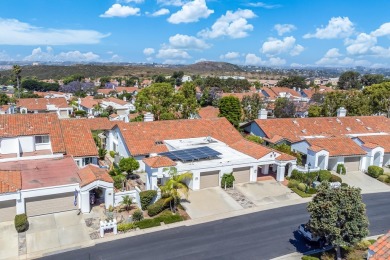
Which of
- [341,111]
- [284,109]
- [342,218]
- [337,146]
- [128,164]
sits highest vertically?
[341,111]

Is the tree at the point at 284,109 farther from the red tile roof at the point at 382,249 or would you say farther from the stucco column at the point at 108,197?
the red tile roof at the point at 382,249

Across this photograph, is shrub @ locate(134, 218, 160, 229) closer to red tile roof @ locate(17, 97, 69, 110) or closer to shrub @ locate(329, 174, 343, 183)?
shrub @ locate(329, 174, 343, 183)

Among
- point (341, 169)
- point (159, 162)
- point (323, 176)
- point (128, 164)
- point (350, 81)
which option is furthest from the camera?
point (350, 81)

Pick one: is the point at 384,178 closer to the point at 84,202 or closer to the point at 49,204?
the point at 84,202

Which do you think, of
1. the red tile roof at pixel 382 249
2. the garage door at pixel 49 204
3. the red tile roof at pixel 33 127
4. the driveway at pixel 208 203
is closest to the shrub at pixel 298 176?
the driveway at pixel 208 203

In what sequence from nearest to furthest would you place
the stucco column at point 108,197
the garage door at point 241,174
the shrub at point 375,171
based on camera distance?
the stucco column at point 108,197 < the garage door at point 241,174 < the shrub at point 375,171

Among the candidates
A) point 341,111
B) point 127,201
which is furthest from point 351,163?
point 127,201

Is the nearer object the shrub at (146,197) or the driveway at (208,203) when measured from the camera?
the shrub at (146,197)
